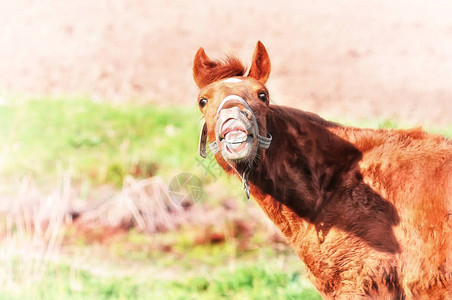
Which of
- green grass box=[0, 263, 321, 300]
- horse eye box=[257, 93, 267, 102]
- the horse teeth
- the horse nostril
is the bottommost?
green grass box=[0, 263, 321, 300]

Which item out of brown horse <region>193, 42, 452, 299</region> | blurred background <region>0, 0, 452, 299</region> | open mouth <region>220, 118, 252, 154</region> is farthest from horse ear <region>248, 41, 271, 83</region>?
blurred background <region>0, 0, 452, 299</region>

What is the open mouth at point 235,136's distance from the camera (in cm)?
430

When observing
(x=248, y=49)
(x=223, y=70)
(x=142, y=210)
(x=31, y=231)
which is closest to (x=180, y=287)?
(x=142, y=210)

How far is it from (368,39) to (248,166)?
11.8 metres

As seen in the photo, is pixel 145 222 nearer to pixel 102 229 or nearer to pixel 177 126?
pixel 102 229

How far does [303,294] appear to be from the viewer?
23.9ft

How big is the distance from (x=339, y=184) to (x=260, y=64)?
1.07m

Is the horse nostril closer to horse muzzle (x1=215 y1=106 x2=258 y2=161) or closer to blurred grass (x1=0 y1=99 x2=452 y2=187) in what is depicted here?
horse muzzle (x1=215 y1=106 x2=258 y2=161)

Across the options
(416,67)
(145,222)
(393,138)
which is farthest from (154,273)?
(416,67)

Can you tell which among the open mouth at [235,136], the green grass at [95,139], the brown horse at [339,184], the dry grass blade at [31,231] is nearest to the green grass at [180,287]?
the dry grass blade at [31,231]

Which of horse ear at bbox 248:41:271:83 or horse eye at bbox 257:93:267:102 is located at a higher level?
horse ear at bbox 248:41:271:83

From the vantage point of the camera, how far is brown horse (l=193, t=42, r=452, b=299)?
4512 millimetres

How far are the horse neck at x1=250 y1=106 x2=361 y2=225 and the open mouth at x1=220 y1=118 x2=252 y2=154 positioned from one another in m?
0.52

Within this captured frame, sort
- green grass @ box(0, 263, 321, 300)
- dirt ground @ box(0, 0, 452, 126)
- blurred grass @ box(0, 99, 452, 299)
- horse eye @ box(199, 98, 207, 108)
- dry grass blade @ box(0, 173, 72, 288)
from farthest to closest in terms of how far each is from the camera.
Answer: dirt ground @ box(0, 0, 452, 126), dry grass blade @ box(0, 173, 72, 288), blurred grass @ box(0, 99, 452, 299), green grass @ box(0, 263, 321, 300), horse eye @ box(199, 98, 207, 108)
